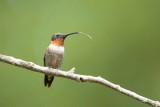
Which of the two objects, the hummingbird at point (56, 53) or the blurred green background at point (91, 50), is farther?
the blurred green background at point (91, 50)

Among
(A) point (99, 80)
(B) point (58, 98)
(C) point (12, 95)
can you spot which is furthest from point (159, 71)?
(A) point (99, 80)

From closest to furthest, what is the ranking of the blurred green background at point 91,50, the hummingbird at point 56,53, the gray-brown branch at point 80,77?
the gray-brown branch at point 80,77 → the hummingbird at point 56,53 → the blurred green background at point 91,50

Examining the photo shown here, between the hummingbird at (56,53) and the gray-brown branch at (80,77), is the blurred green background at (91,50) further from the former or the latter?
the gray-brown branch at (80,77)

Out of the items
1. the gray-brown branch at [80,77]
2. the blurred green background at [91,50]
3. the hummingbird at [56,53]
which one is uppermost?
the blurred green background at [91,50]

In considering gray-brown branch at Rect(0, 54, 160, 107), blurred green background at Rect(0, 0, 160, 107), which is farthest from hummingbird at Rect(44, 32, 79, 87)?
blurred green background at Rect(0, 0, 160, 107)

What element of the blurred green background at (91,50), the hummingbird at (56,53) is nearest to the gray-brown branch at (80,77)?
the hummingbird at (56,53)

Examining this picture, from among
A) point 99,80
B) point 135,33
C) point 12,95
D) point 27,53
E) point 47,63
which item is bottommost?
point 99,80

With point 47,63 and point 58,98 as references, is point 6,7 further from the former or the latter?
point 47,63

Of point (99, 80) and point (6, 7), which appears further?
point (6, 7)

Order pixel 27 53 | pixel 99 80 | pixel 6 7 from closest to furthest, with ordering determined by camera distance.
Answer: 1. pixel 99 80
2. pixel 27 53
3. pixel 6 7
